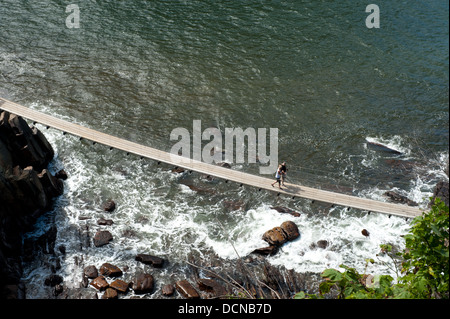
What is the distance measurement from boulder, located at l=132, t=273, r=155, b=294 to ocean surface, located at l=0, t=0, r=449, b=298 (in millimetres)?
1337

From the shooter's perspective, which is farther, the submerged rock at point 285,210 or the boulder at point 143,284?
the submerged rock at point 285,210

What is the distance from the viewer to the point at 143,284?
64.1 ft

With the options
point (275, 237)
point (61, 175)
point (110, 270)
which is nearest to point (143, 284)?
point (110, 270)

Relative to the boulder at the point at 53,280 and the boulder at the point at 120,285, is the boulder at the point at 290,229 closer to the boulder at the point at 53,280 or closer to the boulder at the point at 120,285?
the boulder at the point at 120,285

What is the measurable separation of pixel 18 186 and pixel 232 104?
15.6m

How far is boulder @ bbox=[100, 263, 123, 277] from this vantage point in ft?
65.9

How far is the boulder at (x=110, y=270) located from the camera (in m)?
20.1

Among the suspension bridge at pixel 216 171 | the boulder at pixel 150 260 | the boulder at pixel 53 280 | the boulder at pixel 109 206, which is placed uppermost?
the suspension bridge at pixel 216 171

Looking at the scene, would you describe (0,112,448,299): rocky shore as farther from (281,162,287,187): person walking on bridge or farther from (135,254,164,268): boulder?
(281,162,287,187): person walking on bridge

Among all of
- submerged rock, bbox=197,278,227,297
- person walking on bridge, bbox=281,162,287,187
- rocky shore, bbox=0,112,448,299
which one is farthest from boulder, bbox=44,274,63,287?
person walking on bridge, bbox=281,162,287,187

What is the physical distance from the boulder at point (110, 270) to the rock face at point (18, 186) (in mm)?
3998

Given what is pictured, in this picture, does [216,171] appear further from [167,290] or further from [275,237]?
[167,290]

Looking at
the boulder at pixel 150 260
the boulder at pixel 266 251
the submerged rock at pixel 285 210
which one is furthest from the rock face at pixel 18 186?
the submerged rock at pixel 285 210

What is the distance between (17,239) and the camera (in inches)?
841
